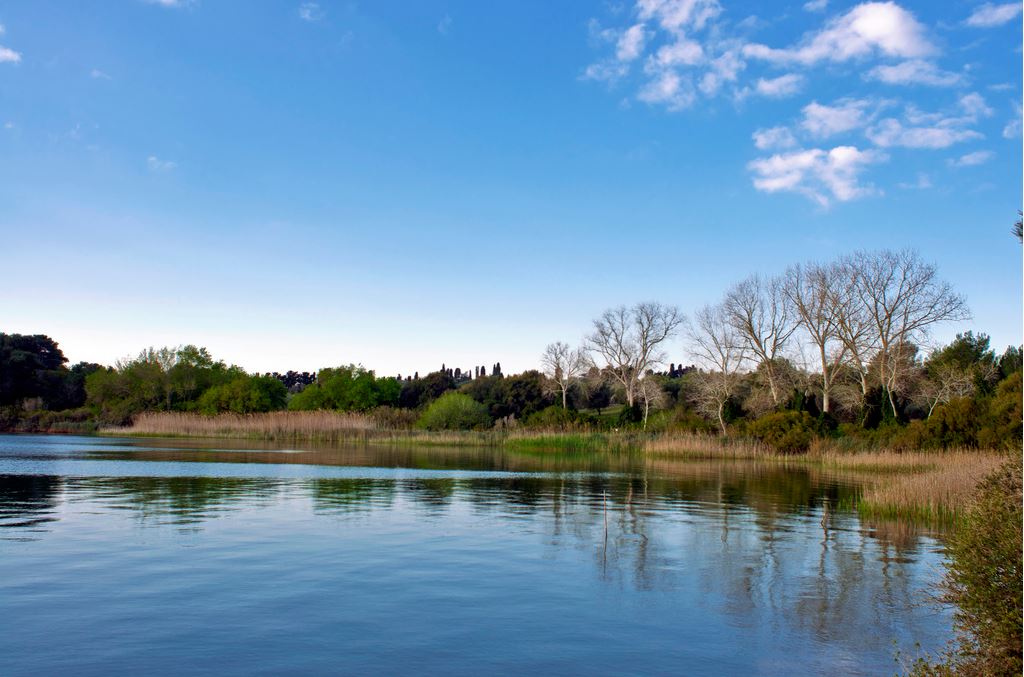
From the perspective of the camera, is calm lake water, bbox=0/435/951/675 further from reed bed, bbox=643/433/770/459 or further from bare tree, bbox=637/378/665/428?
bare tree, bbox=637/378/665/428

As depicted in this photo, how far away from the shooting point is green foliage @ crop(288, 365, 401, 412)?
95062 millimetres

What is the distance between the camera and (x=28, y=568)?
13977 mm

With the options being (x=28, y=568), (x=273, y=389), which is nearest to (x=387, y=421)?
(x=273, y=389)

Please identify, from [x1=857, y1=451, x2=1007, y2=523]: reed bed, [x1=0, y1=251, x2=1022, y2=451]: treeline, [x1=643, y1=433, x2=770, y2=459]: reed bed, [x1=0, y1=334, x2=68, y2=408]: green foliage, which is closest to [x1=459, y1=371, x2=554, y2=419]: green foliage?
[x1=0, y1=251, x2=1022, y2=451]: treeline

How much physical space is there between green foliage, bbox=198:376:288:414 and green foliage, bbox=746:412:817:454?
2184 inches

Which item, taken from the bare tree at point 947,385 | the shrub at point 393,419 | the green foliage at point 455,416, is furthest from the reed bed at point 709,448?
the green foliage at point 455,416

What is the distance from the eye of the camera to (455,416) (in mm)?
76188

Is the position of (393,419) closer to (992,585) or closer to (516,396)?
(516,396)

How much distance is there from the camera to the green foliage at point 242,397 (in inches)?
3511

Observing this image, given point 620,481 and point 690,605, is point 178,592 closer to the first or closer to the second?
point 690,605

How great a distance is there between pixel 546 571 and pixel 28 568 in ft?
29.4

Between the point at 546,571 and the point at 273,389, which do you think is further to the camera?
the point at 273,389

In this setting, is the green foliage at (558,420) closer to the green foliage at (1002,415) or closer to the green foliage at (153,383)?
the green foliage at (1002,415)

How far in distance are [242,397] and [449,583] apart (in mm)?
80960
